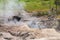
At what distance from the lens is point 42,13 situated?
2.68m

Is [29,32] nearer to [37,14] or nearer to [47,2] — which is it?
[37,14]

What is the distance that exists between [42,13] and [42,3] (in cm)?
14

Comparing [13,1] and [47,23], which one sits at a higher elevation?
[13,1]

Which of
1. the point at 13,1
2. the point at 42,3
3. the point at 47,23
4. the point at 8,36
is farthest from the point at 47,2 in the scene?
the point at 8,36

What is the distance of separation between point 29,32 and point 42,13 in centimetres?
33

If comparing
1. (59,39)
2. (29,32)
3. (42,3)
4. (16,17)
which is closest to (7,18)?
(16,17)

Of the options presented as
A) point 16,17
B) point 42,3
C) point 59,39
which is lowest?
point 59,39

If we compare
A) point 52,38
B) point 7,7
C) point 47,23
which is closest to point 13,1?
point 7,7

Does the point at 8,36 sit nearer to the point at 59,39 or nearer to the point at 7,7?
the point at 7,7

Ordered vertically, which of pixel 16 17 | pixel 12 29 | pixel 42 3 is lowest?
pixel 12 29

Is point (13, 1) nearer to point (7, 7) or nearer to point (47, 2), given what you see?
point (7, 7)

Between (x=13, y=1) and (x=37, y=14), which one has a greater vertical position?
(x=13, y=1)

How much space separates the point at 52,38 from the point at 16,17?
0.59 metres

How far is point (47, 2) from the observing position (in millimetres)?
2691
